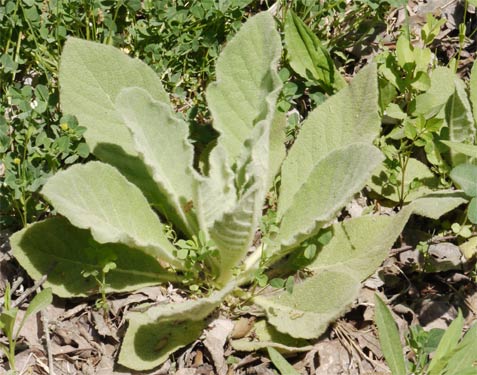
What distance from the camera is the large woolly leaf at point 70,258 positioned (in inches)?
92.4

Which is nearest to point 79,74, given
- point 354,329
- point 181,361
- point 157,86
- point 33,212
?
point 157,86

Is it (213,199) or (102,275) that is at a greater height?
(213,199)

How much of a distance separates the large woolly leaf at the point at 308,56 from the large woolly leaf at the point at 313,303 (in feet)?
2.88

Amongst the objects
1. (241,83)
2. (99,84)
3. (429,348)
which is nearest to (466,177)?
(429,348)

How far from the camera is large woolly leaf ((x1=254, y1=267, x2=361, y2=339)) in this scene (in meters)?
2.18

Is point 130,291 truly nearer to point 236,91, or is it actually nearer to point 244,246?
point 244,246

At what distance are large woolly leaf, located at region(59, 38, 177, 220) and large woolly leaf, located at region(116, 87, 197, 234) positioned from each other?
12 centimetres

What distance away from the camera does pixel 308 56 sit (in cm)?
295

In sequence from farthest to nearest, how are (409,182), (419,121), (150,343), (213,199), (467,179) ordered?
(409,182) < (419,121) < (467,179) < (213,199) < (150,343)

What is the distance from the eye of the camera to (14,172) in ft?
8.04

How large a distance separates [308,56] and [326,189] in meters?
0.81

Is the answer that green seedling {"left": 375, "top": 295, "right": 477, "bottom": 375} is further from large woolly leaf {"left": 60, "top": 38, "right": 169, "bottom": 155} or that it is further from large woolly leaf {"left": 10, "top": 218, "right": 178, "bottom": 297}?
large woolly leaf {"left": 60, "top": 38, "right": 169, "bottom": 155}

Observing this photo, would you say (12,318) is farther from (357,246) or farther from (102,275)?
(357,246)

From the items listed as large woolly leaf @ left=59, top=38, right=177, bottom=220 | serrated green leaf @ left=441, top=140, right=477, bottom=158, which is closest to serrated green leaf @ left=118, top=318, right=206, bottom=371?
large woolly leaf @ left=59, top=38, right=177, bottom=220
